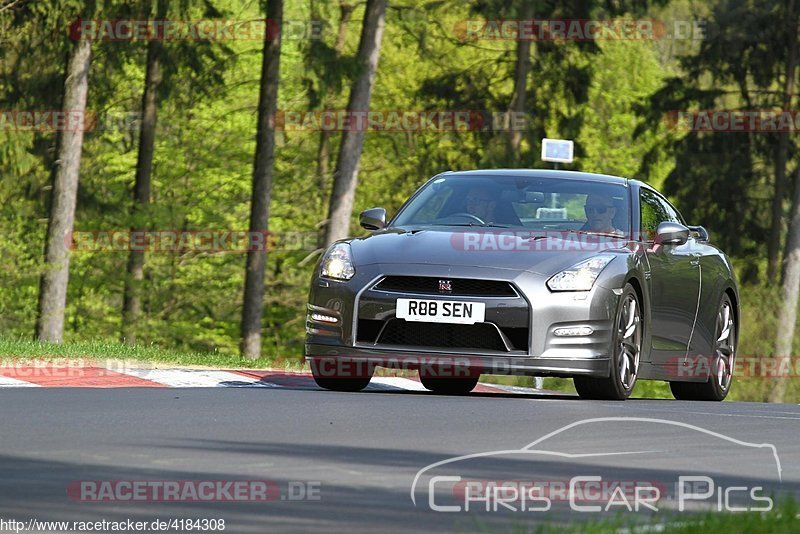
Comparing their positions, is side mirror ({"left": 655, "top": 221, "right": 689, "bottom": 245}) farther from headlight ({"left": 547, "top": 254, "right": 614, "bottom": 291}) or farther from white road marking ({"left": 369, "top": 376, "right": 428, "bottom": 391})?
white road marking ({"left": 369, "top": 376, "right": 428, "bottom": 391})

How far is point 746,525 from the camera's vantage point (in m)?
5.79

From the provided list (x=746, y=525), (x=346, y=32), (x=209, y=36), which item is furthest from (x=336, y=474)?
(x=346, y=32)

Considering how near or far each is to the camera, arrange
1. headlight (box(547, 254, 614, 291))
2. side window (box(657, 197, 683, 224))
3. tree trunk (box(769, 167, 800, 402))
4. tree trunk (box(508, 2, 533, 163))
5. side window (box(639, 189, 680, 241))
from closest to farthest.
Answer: headlight (box(547, 254, 614, 291)), side window (box(639, 189, 680, 241)), side window (box(657, 197, 683, 224)), tree trunk (box(769, 167, 800, 402)), tree trunk (box(508, 2, 533, 163))

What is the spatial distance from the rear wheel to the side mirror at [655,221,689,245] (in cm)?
246

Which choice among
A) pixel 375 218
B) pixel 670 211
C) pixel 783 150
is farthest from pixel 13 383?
pixel 783 150

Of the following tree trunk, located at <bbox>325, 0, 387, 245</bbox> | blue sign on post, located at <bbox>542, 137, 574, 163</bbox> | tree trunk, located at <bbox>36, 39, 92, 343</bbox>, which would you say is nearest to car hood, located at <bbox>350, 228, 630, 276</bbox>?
blue sign on post, located at <bbox>542, 137, 574, 163</bbox>

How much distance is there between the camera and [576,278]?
1145 cm

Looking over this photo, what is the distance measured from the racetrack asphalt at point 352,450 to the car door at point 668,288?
1136 mm

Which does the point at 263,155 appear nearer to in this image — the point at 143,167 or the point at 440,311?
the point at 143,167

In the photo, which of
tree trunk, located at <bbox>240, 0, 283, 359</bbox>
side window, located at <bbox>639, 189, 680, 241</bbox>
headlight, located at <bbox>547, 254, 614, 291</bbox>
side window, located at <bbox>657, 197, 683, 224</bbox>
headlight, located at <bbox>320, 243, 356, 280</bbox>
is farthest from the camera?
tree trunk, located at <bbox>240, 0, 283, 359</bbox>

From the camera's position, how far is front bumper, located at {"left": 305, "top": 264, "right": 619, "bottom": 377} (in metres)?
11.3

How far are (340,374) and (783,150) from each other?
32571 millimetres

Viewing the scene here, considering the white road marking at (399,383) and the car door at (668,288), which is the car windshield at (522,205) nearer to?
the car door at (668,288)

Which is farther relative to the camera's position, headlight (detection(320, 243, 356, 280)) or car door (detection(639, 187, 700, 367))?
car door (detection(639, 187, 700, 367))
